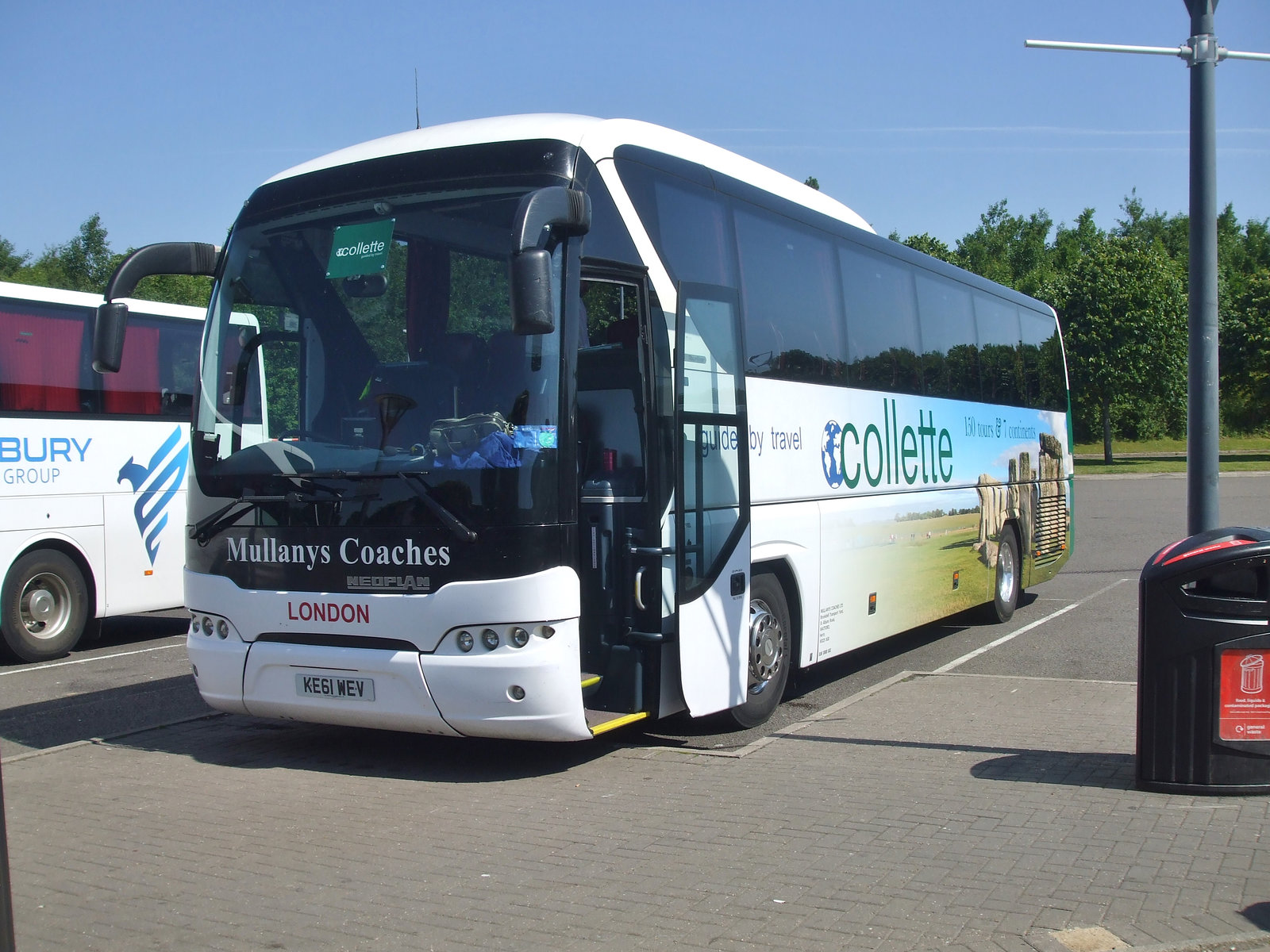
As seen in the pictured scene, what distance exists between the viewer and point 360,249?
7.20 metres

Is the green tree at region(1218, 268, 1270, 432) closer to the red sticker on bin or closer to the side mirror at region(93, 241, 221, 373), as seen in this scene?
the red sticker on bin

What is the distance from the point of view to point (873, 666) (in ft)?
37.2

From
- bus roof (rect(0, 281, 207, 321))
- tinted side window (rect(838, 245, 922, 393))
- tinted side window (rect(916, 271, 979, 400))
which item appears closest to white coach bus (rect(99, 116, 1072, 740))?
tinted side window (rect(838, 245, 922, 393))

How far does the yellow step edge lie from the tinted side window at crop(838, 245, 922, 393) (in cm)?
396

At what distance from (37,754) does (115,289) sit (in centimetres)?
296

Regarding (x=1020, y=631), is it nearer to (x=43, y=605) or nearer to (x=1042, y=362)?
(x=1042, y=362)

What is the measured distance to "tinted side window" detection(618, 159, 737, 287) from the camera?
742 centimetres

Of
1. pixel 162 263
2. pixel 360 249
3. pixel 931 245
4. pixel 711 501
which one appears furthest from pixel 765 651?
pixel 931 245

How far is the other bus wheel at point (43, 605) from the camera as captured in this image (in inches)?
467

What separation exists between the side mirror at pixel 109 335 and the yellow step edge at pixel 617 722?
357 cm

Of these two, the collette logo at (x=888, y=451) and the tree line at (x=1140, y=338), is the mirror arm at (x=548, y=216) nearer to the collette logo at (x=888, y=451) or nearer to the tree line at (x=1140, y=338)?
the collette logo at (x=888, y=451)

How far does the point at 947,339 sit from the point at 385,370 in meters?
7.14

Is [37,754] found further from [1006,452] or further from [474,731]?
[1006,452]

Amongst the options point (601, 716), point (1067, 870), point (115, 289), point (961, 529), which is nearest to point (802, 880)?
point (1067, 870)
